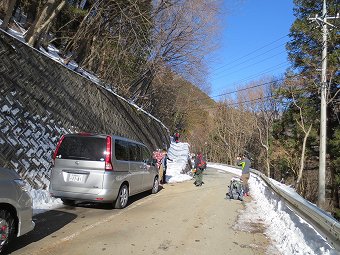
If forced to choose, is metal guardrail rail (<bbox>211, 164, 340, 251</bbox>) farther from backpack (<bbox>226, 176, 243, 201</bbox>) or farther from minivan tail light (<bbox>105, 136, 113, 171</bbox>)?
backpack (<bbox>226, 176, 243, 201</bbox>)

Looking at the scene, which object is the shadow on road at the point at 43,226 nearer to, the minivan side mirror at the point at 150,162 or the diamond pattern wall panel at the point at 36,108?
the diamond pattern wall panel at the point at 36,108

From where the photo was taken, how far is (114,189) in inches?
344

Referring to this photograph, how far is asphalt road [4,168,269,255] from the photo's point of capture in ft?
18.5

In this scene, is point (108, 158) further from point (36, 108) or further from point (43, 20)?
point (43, 20)

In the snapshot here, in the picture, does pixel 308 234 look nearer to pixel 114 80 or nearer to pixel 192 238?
pixel 192 238

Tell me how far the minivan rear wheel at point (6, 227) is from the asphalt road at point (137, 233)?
0.30 meters

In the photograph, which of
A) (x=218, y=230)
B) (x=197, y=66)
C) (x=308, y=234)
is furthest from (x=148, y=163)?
(x=197, y=66)

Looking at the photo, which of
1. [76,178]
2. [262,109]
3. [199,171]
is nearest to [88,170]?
[76,178]

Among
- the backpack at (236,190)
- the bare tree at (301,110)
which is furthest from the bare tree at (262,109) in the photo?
the backpack at (236,190)

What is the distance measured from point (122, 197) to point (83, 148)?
173cm

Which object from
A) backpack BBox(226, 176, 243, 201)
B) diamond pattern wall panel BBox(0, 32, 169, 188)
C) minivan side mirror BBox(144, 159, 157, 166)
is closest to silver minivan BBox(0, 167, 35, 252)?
diamond pattern wall panel BBox(0, 32, 169, 188)

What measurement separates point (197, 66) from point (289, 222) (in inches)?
959

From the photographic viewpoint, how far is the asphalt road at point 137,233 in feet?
18.5

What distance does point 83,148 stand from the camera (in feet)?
28.2
